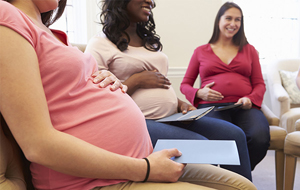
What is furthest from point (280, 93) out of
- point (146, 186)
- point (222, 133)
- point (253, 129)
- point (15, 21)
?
point (15, 21)

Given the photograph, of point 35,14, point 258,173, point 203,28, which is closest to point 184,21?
point 203,28

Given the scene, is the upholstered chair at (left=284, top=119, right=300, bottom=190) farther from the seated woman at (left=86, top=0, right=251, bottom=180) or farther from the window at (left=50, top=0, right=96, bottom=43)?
the window at (left=50, top=0, right=96, bottom=43)

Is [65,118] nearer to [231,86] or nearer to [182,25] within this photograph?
[231,86]

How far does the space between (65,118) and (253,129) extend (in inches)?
58.2

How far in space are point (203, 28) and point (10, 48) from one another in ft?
10.7

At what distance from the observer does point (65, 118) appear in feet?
2.37

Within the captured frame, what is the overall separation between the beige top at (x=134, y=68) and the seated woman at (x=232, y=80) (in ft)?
1.90

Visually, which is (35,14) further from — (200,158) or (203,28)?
(203,28)

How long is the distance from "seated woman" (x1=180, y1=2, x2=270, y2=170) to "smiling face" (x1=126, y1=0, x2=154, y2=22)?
2.51 feet

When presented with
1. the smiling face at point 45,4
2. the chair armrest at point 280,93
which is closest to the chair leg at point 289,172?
the chair armrest at point 280,93

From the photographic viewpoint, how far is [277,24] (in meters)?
4.38

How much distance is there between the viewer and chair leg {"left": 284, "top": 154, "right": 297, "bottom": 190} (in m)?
1.82

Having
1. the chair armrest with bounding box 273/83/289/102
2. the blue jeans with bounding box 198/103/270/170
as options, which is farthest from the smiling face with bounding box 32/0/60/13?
the chair armrest with bounding box 273/83/289/102

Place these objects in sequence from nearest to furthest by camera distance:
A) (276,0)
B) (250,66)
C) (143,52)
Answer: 1. (143,52)
2. (250,66)
3. (276,0)
